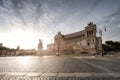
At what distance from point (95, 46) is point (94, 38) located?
7.57 meters

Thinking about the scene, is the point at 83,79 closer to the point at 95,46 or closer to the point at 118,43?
the point at 95,46

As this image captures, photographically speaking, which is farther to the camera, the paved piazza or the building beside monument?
the building beside monument

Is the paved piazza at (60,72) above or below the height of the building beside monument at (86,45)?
below

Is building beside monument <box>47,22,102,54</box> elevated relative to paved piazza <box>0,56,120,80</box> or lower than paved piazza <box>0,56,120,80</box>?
elevated

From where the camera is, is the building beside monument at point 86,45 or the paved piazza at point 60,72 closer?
the paved piazza at point 60,72

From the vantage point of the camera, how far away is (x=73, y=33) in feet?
449

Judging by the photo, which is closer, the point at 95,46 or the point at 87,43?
the point at 95,46

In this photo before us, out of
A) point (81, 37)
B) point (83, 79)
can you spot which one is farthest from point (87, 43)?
point (83, 79)

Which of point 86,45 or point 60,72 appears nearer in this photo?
point 60,72

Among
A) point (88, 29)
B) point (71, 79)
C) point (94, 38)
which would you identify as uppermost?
point (88, 29)

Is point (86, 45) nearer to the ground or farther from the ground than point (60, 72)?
farther from the ground

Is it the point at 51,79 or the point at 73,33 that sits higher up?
the point at 73,33

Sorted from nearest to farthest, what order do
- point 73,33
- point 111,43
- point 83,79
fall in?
point 83,79 < point 111,43 < point 73,33

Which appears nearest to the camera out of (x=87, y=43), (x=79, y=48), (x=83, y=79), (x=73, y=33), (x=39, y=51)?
(x=83, y=79)
